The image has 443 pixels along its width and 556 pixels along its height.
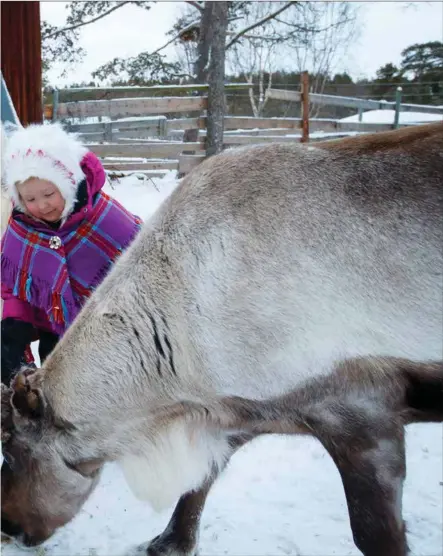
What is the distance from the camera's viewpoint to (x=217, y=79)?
10.2 metres

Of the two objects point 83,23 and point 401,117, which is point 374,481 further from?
point 401,117

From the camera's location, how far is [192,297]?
1.83 metres

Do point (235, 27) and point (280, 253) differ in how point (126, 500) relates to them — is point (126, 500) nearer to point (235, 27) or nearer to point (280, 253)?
point (280, 253)

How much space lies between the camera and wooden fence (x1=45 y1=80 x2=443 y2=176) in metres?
10.5

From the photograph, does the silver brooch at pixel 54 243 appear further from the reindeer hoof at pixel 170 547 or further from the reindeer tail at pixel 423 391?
the reindeer tail at pixel 423 391

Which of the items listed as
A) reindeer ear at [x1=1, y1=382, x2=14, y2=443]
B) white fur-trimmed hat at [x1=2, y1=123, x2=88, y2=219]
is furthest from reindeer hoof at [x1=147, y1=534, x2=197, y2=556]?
white fur-trimmed hat at [x1=2, y1=123, x2=88, y2=219]

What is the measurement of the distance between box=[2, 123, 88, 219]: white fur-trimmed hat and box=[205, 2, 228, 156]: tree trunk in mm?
7656

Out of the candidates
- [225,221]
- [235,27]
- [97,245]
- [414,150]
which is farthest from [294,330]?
[235,27]

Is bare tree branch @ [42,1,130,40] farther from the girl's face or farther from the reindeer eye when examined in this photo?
the reindeer eye

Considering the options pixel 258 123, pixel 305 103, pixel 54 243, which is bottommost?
pixel 54 243

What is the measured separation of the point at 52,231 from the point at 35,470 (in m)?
1.00

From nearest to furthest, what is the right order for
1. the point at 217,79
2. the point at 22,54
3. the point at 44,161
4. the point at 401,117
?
the point at 44,161, the point at 22,54, the point at 217,79, the point at 401,117

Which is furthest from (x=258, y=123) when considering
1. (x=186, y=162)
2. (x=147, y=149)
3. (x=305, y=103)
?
(x=147, y=149)

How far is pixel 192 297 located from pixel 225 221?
0.24 m
